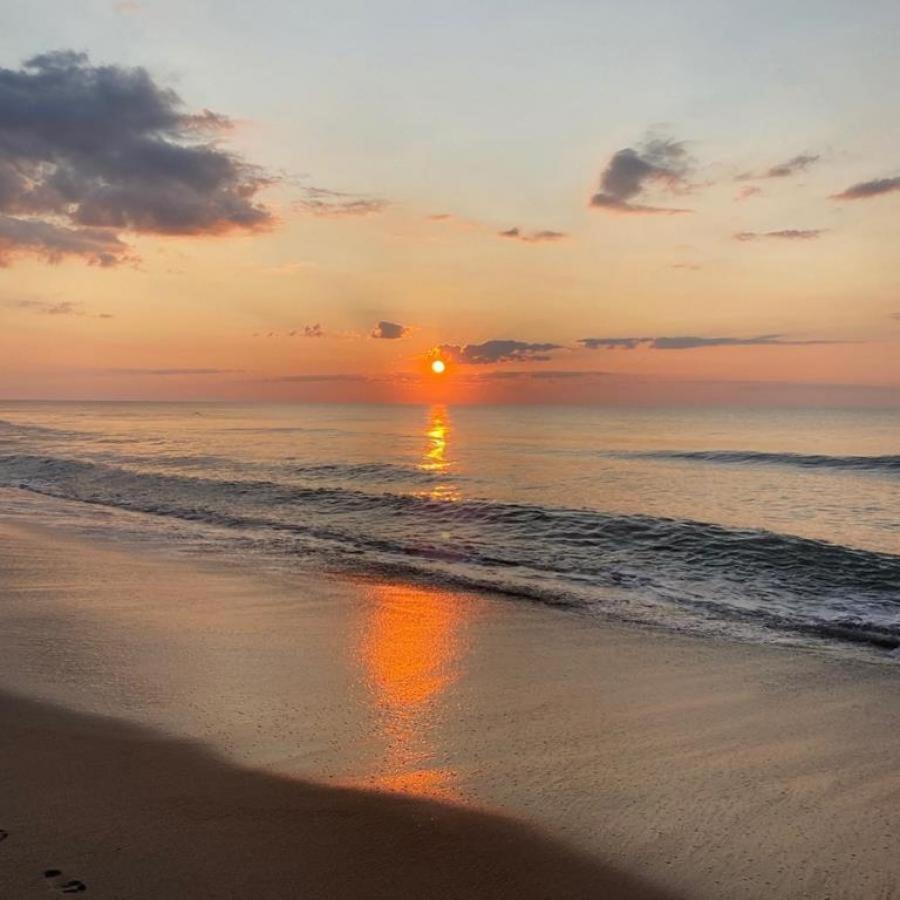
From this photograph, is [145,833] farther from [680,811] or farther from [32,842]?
[680,811]

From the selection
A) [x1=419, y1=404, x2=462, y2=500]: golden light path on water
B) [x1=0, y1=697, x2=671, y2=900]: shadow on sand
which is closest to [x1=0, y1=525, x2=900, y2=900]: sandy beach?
[x1=0, y1=697, x2=671, y2=900]: shadow on sand

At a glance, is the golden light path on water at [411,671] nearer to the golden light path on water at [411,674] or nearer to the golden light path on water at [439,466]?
the golden light path on water at [411,674]

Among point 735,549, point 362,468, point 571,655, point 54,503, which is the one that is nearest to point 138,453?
point 362,468

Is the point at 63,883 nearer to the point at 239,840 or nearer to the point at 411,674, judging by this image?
the point at 239,840

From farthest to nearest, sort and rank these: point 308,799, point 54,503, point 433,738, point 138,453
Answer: point 138,453
point 54,503
point 433,738
point 308,799

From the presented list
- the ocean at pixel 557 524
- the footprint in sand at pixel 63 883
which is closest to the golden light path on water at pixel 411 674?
the ocean at pixel 557 524

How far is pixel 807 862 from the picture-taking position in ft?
12.3

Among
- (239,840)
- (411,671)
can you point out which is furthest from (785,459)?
(239,840)

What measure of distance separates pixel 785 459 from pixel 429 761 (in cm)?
3899

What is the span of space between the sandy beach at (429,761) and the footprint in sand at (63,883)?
0.02 metres

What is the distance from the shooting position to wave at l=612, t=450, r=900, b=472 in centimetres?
3566

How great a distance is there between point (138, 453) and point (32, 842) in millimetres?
36377

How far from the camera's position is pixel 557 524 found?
1691cm

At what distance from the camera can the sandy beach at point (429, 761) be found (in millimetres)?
3545
